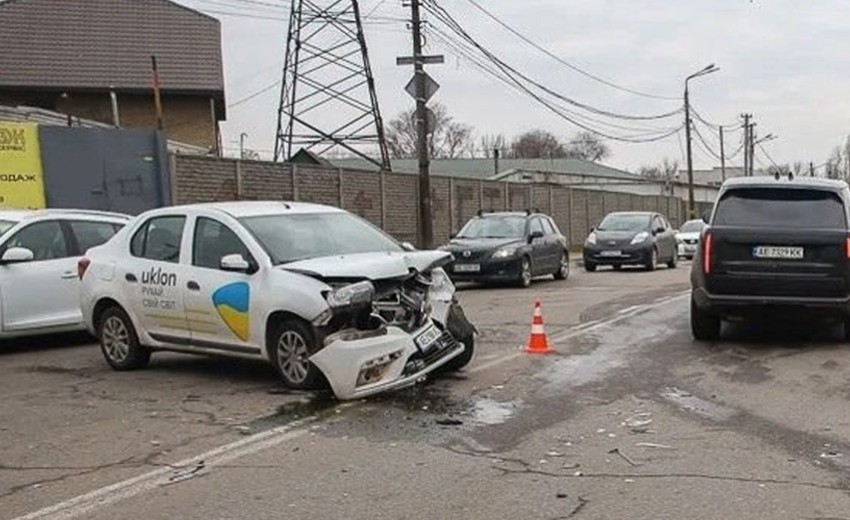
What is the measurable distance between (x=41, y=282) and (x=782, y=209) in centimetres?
840

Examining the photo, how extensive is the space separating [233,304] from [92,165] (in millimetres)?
12057

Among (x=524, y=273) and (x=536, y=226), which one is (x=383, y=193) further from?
(x=524, y=273)

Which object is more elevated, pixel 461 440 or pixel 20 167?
pixel 20 167

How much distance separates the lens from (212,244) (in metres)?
8.92

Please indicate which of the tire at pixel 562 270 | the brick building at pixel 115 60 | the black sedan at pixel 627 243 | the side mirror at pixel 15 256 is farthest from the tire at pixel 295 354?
the brick building at pixel 115 60

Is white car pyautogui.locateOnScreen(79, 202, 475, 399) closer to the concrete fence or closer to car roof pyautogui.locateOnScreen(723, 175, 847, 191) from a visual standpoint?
car roof pyautogui.locateOnScreen(723, 175, 847, 191)

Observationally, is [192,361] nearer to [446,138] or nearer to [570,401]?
[570,401]

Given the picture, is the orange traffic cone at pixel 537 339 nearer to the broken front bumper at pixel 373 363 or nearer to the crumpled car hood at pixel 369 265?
the crumpled car hood at pixel 369 265

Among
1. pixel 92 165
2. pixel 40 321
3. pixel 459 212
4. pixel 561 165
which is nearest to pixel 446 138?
pixel 561 165

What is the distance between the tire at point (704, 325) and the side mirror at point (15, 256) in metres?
7.54

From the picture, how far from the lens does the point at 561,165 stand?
86.4 meters

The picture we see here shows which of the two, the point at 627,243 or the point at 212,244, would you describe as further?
the point at 627,243

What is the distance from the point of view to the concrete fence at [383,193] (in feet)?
70.5

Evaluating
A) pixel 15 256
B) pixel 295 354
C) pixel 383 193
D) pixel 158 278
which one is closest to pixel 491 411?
pixel 295 354
